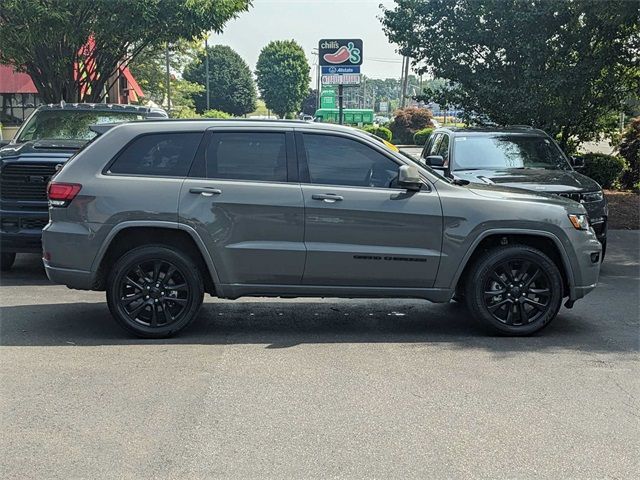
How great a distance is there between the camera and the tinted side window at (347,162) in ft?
23.0

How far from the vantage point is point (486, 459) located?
14.5 feet

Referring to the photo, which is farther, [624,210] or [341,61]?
[341,61]

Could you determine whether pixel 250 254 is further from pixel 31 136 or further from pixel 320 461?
pixel 31 136

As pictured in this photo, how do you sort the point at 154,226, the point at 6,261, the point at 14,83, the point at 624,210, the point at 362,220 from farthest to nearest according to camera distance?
the point at 14,83 → the point at 624,210 → the point at 6,261 → the point at 362,220 → the point at 154,226

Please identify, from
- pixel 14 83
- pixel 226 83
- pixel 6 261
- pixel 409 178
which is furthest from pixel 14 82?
pixel 226 83

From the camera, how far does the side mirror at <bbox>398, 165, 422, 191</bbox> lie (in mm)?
6801

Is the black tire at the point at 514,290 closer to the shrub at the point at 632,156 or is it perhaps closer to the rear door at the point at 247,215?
the rear door at the point at 247,215

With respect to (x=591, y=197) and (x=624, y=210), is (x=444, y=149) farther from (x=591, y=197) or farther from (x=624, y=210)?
(x=624, y=210)

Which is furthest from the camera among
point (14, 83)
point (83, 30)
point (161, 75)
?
point (161, 75)

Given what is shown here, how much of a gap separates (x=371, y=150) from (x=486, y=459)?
131 inches

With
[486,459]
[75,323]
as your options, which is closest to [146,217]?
[75,323]

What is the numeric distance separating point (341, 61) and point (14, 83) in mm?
19775

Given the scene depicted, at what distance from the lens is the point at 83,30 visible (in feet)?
57.5

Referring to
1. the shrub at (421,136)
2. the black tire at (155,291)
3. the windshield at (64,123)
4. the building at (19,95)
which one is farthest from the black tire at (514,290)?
the shrub at (421,136)
